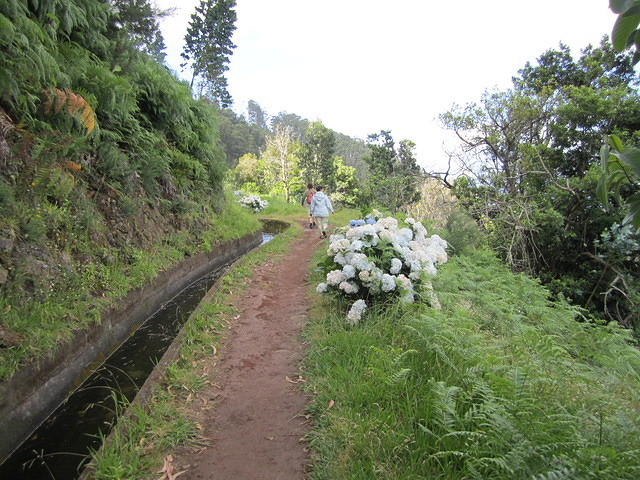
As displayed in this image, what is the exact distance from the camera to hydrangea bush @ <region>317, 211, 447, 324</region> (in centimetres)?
452

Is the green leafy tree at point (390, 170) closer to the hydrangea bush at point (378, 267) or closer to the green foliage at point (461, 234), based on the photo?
the green foliage at point (461, 234)

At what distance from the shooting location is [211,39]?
25.2 meters

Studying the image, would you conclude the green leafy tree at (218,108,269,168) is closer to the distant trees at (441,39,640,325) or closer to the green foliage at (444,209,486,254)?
the distant trees at (441,39,640,325)

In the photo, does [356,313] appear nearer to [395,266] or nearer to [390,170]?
[395,266]

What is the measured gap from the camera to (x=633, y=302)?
7.71 meters

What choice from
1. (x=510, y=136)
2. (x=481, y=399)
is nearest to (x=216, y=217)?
(x=510, y=136)

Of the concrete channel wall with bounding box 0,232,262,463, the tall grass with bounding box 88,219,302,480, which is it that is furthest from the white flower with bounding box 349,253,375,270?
the concrete channel wall with bounding box 0,232,262,463

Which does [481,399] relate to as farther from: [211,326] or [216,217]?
[216,217]

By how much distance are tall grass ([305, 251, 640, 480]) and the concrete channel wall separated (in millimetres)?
2549

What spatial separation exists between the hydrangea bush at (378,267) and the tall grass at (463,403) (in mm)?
301

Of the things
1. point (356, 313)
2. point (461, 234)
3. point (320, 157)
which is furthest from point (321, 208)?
point (320, 157)

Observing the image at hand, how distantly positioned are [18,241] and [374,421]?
14.2 feet

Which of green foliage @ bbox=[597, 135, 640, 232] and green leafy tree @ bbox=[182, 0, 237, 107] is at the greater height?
green leafy tree @ bbox=[182, 0, 237, 107]

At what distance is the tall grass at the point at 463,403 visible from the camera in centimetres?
201
